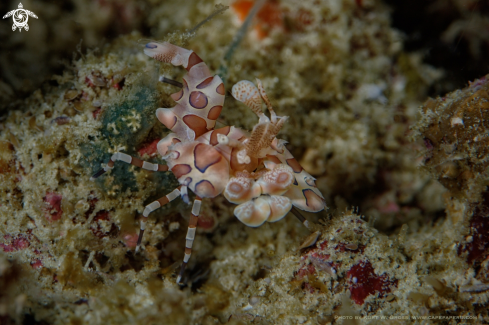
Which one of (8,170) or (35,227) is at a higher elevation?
(8,170)

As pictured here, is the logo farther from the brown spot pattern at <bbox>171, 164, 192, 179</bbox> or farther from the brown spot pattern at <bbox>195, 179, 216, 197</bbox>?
the brown spot pattern at <bbox>195, 179, 216, 197</bbox>

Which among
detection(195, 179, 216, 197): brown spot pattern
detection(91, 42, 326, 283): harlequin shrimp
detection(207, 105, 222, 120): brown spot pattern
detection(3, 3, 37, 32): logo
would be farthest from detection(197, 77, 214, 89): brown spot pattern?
detection(3, 3, 37, 32): logo

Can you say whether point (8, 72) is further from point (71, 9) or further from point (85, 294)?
point (85, 294)

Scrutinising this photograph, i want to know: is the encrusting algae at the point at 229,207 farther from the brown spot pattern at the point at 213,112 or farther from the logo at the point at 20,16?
the logo at the point at 20,16

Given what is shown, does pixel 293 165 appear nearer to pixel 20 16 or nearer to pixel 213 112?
pixel 213 112

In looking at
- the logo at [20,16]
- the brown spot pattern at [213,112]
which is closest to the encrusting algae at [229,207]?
the brown spot pattern at [213,112]

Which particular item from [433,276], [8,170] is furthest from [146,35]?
[433,276]

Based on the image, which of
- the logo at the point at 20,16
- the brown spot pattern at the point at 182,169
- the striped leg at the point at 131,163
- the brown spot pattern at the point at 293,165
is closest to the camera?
the striped leg at the point at 131,163
